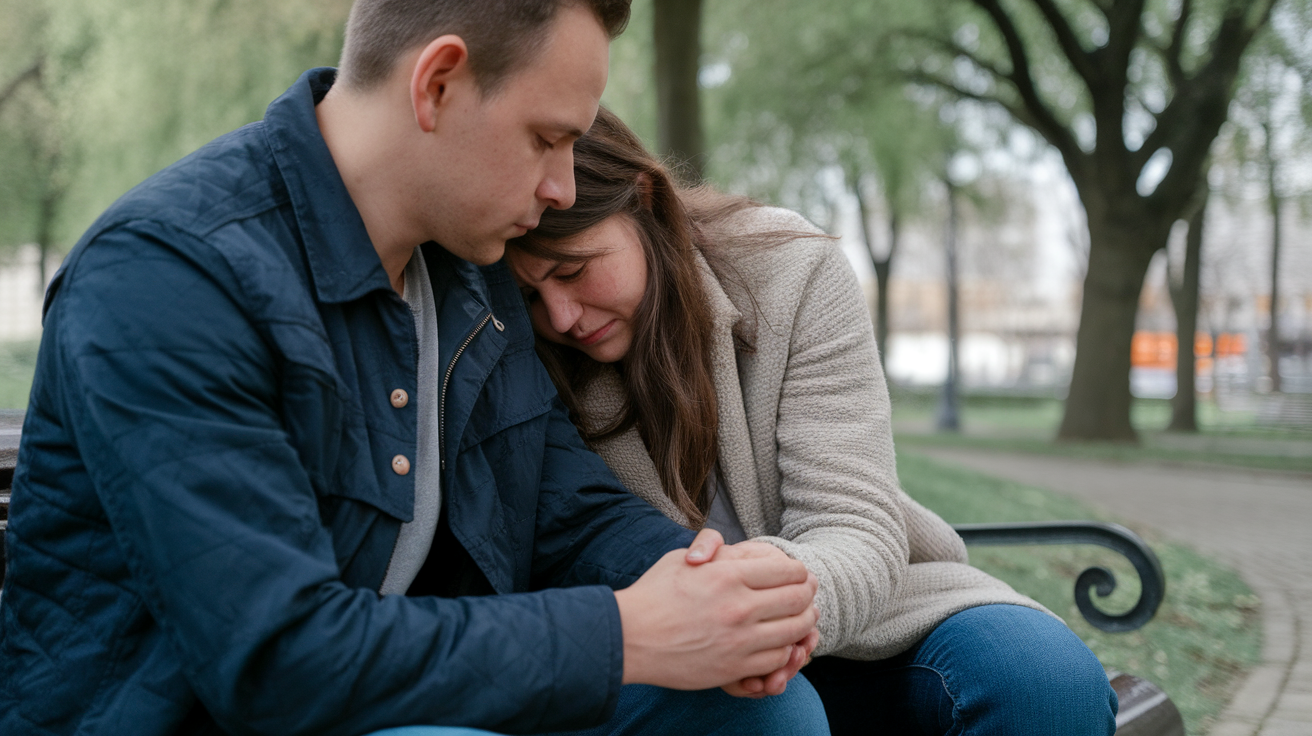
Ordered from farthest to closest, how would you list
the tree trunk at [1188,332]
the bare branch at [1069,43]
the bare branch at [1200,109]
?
the tree trunk at [1188,332] → the bare branch at [1069,43] → the bare branch at [1200,109]

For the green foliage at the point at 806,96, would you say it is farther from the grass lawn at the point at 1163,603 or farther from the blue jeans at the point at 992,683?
the blue jeans at the point at 992,683

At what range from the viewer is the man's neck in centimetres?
149

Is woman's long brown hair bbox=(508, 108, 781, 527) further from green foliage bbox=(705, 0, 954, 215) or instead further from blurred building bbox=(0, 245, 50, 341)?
blurred building bbox=(0, 245, 50, 341)

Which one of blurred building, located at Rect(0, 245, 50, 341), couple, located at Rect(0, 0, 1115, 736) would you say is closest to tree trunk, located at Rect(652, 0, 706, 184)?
couple, located at Rect(0, 0, 1115, 736)

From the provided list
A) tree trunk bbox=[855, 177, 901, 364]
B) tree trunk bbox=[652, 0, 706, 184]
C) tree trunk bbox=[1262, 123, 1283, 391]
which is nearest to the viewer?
tree trunk bbox=[652, 0, 706, 184]

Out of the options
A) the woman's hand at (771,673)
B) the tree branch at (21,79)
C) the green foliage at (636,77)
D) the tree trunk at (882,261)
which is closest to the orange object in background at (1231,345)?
the tree trunk at (882,261)

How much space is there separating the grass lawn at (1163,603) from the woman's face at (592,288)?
287cm

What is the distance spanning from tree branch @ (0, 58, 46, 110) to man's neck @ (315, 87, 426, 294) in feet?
42.8

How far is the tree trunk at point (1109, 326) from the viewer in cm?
1409

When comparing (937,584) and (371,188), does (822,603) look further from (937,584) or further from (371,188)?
(371,188)

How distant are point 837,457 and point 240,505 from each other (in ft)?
3.89

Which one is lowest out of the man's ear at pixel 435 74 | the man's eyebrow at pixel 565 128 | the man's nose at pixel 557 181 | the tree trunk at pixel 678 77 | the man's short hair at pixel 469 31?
the man's nose at pixel 557 181

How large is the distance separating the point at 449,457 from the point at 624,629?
42 centimetres

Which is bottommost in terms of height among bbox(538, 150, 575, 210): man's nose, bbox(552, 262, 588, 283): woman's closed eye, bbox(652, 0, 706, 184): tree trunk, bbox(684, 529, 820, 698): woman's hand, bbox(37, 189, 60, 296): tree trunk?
bbox(684, 529, 820, 698): woman's hand
